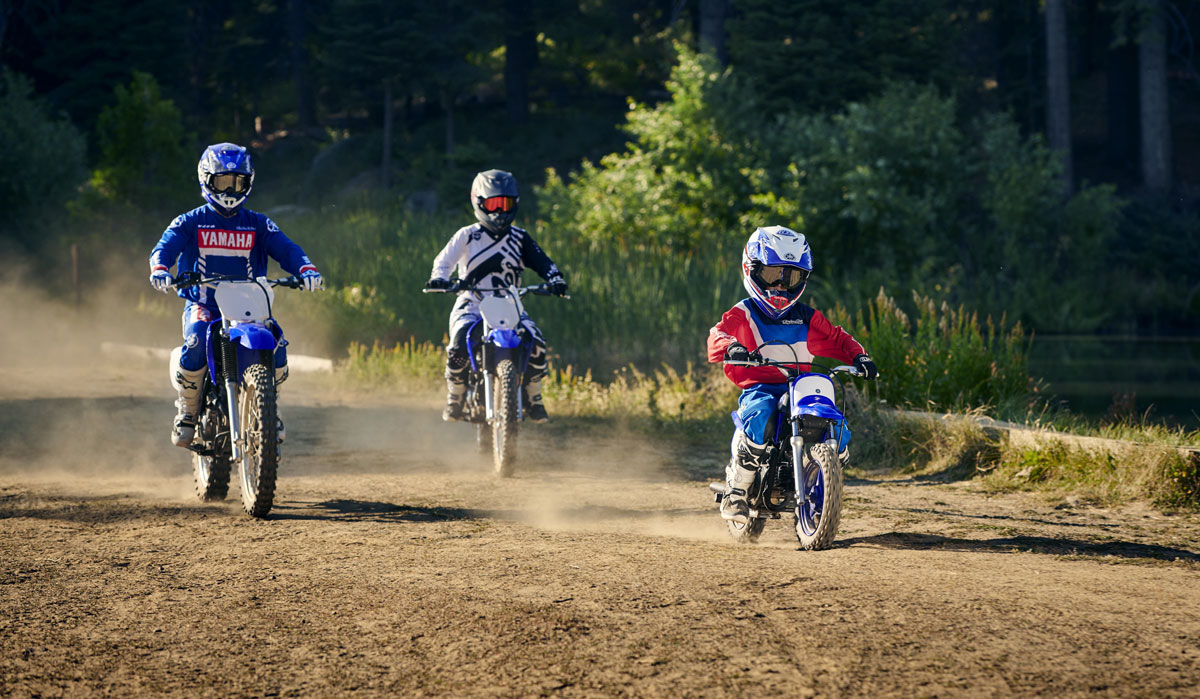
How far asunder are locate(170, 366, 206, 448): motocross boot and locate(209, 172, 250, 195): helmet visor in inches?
45.1

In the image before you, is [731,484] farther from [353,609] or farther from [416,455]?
[416,455]

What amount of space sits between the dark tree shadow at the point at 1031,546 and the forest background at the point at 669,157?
4202mm

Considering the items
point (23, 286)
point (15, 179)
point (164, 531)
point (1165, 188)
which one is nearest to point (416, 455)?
point (164, 531)

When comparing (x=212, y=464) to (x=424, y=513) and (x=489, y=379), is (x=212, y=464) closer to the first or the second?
(x=424, y=513)

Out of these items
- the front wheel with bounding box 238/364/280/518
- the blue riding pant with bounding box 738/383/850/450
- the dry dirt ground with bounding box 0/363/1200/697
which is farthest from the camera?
the front wheel with bounding box 238/364/280/518

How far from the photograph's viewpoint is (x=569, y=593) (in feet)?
17.1

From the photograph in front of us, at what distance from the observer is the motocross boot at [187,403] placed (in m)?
8.03

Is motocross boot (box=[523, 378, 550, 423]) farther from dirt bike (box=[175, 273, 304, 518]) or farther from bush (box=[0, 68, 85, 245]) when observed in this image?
bush (box=[0, 68, 85, 245])

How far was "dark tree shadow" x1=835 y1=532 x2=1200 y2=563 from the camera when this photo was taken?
6551mm

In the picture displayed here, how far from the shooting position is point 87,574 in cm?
589

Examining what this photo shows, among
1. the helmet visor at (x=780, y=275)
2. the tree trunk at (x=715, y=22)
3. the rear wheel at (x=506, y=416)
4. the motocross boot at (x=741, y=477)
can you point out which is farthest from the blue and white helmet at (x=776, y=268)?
the tree trunk at (x=715, y=22)

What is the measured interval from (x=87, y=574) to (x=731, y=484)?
319 cm

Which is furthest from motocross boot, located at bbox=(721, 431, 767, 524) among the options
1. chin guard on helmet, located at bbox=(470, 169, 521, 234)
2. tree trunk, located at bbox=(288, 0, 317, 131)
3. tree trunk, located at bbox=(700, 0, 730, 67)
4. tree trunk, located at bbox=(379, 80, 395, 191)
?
tree trunk, located at bbox=(288, 0, 317, 131)

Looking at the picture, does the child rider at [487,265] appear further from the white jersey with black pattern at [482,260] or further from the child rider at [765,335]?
the child rider at [765,335]
